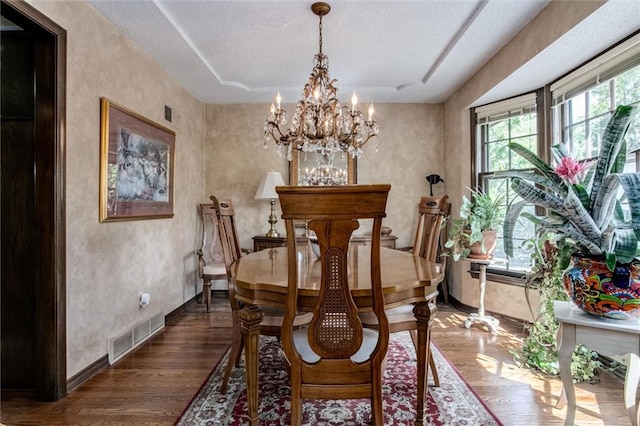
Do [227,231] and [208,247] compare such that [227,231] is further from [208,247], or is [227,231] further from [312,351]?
[208,247]

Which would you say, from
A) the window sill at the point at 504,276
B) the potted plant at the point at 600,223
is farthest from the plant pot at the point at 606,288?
the window sill at the point at 504,276

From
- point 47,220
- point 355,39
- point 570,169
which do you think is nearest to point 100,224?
point 47,220

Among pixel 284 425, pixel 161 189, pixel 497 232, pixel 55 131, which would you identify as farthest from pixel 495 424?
pixel 161 189

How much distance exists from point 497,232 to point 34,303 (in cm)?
377

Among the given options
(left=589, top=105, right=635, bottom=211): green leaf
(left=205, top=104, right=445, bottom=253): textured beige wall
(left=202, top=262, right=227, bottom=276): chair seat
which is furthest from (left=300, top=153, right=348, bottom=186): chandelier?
(left=589, top=105, right=635, bottom=211): green leaf

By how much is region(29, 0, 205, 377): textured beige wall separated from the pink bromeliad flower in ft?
9.20

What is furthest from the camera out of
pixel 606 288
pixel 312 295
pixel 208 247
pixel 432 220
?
pixel 208 247

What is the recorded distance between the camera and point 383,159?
443 centimetres

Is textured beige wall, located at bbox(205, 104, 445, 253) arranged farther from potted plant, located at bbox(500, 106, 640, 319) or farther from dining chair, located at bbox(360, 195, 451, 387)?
potted plant, located at bbox(500, 106, 640, 319)

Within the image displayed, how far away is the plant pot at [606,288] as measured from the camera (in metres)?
1.44

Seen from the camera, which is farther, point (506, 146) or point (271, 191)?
point (271, 191)

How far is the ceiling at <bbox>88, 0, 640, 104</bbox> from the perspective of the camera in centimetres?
230

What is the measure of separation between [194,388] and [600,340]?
223 centimetres

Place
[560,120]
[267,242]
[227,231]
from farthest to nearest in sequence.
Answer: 1. [267,242]
2. [560,120]
3. [227,231]
